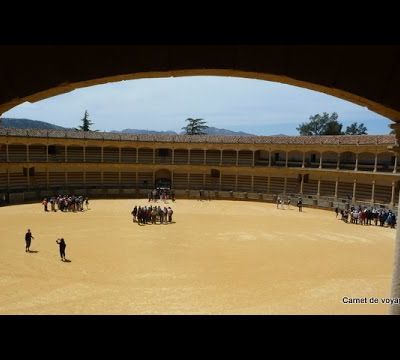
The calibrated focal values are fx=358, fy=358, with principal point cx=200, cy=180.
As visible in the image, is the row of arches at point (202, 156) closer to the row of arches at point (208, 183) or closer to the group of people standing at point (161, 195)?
the row of arches at point (208, 183)

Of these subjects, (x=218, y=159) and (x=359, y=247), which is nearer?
(x=359, y=247)

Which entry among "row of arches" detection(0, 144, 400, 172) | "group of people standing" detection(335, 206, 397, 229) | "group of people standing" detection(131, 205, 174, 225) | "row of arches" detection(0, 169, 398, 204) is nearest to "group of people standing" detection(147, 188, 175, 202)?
"row of arches" detection(0, 169, 398, 204)

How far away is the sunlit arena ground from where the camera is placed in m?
10.4

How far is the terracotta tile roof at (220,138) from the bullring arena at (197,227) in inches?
5.7

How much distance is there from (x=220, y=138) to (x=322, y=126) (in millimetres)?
51794

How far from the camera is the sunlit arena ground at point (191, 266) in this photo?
1038 cm

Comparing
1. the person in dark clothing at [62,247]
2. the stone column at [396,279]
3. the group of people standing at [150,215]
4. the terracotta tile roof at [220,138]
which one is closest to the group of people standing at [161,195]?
the terracotta tile roof at [220,138]

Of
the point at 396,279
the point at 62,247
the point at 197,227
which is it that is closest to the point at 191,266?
the point at 62,247

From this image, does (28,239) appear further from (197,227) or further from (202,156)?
(202,156)

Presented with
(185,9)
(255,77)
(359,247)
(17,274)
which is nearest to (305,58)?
(255,77)
